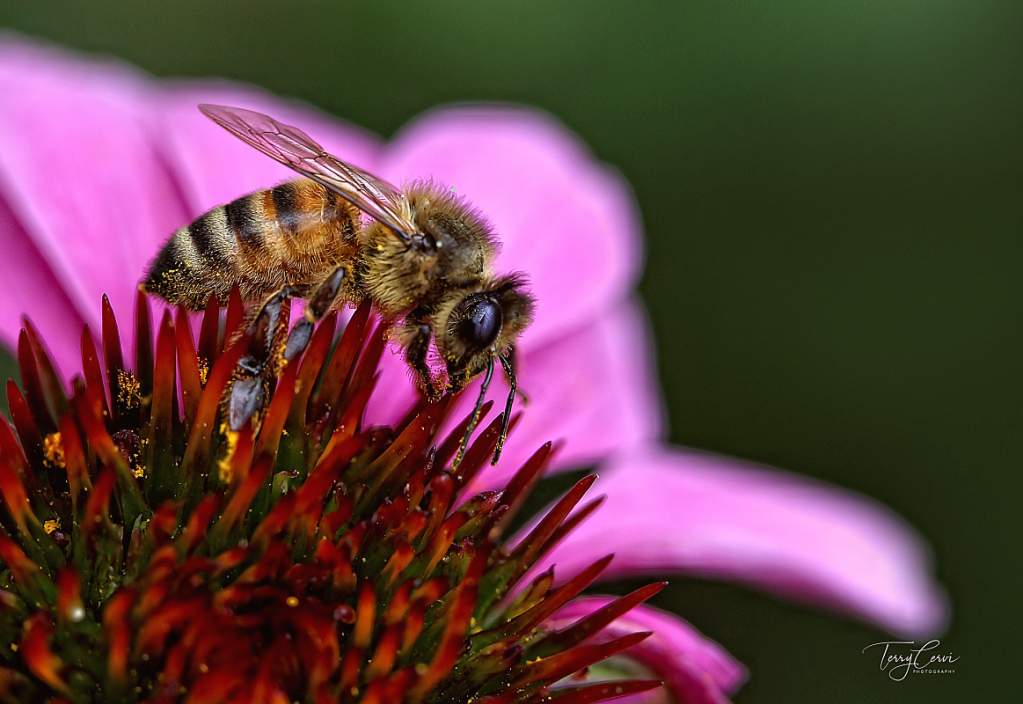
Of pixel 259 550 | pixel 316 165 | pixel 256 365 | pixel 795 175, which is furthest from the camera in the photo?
pixel 795 175

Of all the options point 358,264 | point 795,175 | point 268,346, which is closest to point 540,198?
point 358,264

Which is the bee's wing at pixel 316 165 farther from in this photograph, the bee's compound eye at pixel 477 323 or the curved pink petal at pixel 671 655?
the curved pink petal at pixel 671 655

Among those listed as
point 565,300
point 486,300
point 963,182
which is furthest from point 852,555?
point 963,182

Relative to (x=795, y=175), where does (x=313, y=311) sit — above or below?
below

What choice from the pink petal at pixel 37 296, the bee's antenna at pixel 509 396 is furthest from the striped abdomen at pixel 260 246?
the pink petal at pixel 37 296

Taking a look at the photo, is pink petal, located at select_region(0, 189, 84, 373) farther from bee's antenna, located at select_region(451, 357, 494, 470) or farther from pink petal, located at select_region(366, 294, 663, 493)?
bee's antenna, located at select_region(451, 357, 494, 470)
